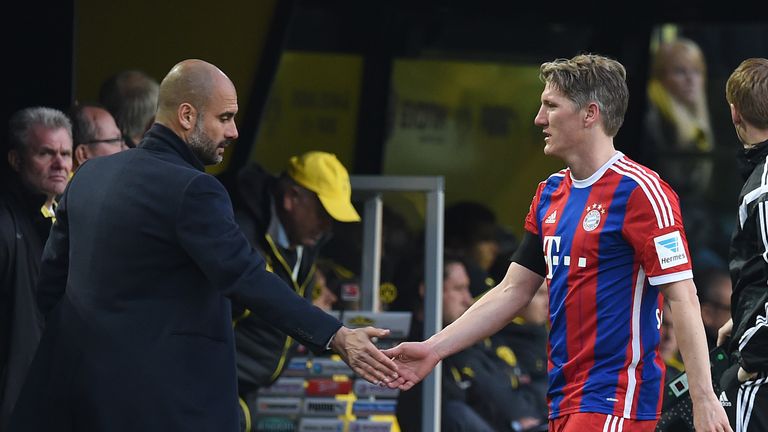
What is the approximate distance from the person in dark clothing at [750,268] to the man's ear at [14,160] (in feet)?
9.04

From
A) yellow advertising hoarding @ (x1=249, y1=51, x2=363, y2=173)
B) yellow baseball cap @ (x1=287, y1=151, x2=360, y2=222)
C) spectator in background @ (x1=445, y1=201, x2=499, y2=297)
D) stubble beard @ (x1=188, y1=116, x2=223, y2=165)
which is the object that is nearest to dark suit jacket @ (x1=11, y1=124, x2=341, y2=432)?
stubble beard @ (x1=188, y1=116, x2=223, y2=165)

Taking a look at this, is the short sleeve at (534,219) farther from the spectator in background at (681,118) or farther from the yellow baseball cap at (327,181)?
the spectator in background at (681,118)

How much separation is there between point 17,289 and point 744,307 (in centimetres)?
264

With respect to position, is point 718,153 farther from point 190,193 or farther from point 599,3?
point 190,193

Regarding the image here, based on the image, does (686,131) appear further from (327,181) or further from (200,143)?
(200,143)

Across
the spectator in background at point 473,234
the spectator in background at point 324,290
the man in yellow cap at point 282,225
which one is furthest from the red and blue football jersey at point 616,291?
the spectator in background at point 473,234

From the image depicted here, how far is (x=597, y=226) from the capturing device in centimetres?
526

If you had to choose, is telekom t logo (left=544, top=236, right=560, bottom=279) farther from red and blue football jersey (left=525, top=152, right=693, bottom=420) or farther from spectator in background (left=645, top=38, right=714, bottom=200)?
spectator in background (left=645, top=38, right=714, bottom=200)

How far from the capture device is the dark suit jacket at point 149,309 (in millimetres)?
5043

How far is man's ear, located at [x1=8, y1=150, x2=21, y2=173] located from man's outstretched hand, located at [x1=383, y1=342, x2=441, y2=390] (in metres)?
1.75

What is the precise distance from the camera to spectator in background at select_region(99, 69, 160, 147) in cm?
721

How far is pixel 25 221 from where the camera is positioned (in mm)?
6340

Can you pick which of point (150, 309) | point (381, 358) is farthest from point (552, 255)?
point (150, 309)

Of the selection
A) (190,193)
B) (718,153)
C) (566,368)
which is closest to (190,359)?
(190,193)
